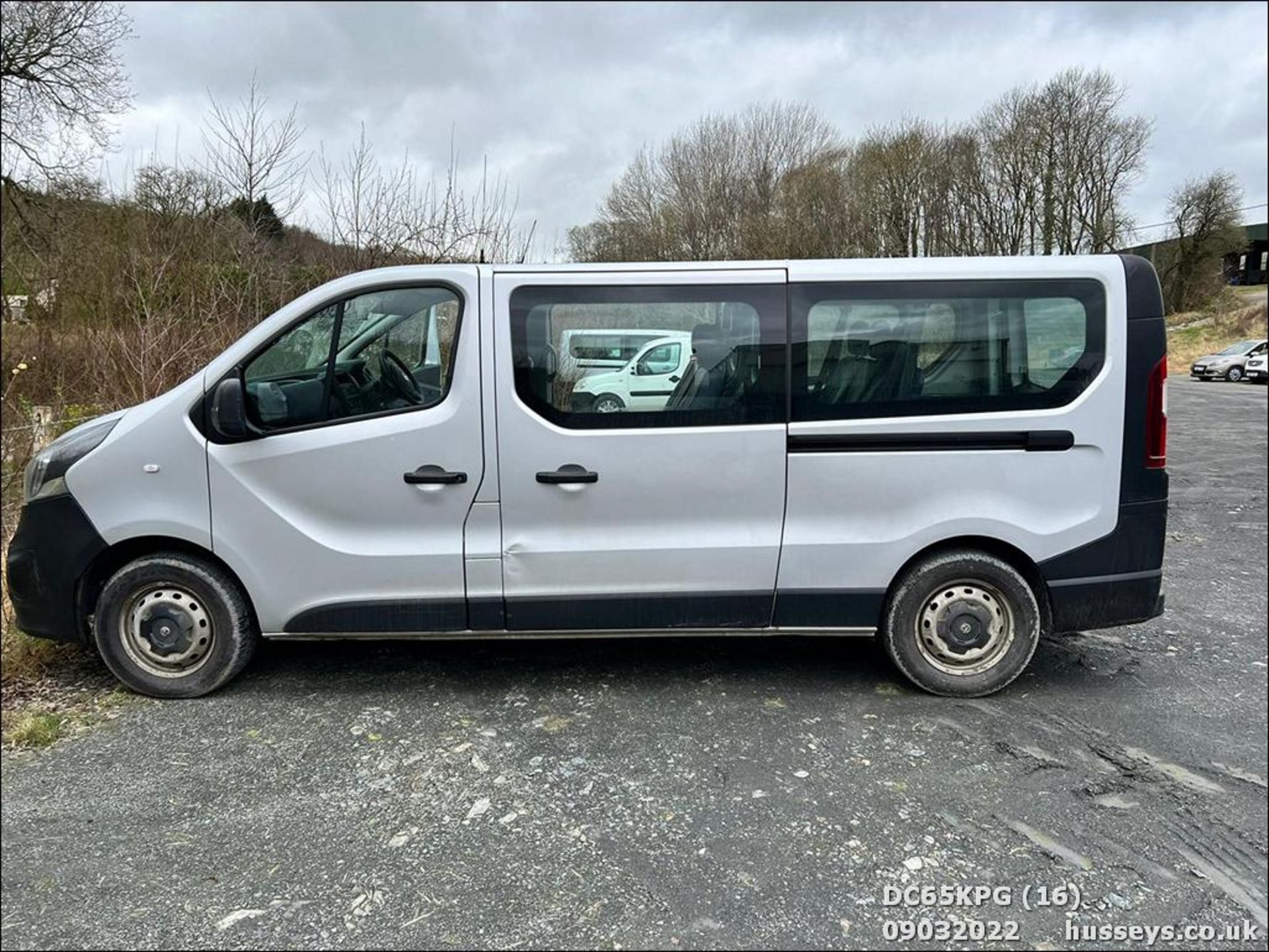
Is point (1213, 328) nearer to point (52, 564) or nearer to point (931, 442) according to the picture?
point (931, 442)

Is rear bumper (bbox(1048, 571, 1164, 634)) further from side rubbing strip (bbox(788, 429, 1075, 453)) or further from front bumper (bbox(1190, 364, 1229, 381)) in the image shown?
front bumper (bbox(1190, 364, 1229, 381))

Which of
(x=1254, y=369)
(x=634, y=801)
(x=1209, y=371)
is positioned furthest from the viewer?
(x=1209, y=371)

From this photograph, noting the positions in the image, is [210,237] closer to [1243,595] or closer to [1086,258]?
[1086,258]

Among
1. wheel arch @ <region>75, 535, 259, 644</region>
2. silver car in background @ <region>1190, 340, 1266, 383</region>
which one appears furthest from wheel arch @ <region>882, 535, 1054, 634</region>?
silver car in background @ <region>1190, 340, 1266, 383</region>

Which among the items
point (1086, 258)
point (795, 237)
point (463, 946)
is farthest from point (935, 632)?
point (795, 237)

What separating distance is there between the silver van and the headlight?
2 centimetres

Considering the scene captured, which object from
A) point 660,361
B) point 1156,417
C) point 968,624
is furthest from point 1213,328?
point 660,361

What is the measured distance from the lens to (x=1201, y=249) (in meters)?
8.62

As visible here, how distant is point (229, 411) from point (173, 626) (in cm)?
105

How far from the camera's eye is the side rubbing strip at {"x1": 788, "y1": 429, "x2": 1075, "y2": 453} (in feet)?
12.4

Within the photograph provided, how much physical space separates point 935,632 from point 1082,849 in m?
1.25

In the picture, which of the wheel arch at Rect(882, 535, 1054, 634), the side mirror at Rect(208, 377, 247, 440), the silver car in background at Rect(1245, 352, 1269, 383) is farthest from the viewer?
the silver car in background at Rect(1245, 352, 1269, 383)

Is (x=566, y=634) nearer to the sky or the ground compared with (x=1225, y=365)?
nearer to the ground

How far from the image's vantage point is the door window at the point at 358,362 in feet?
12.4
